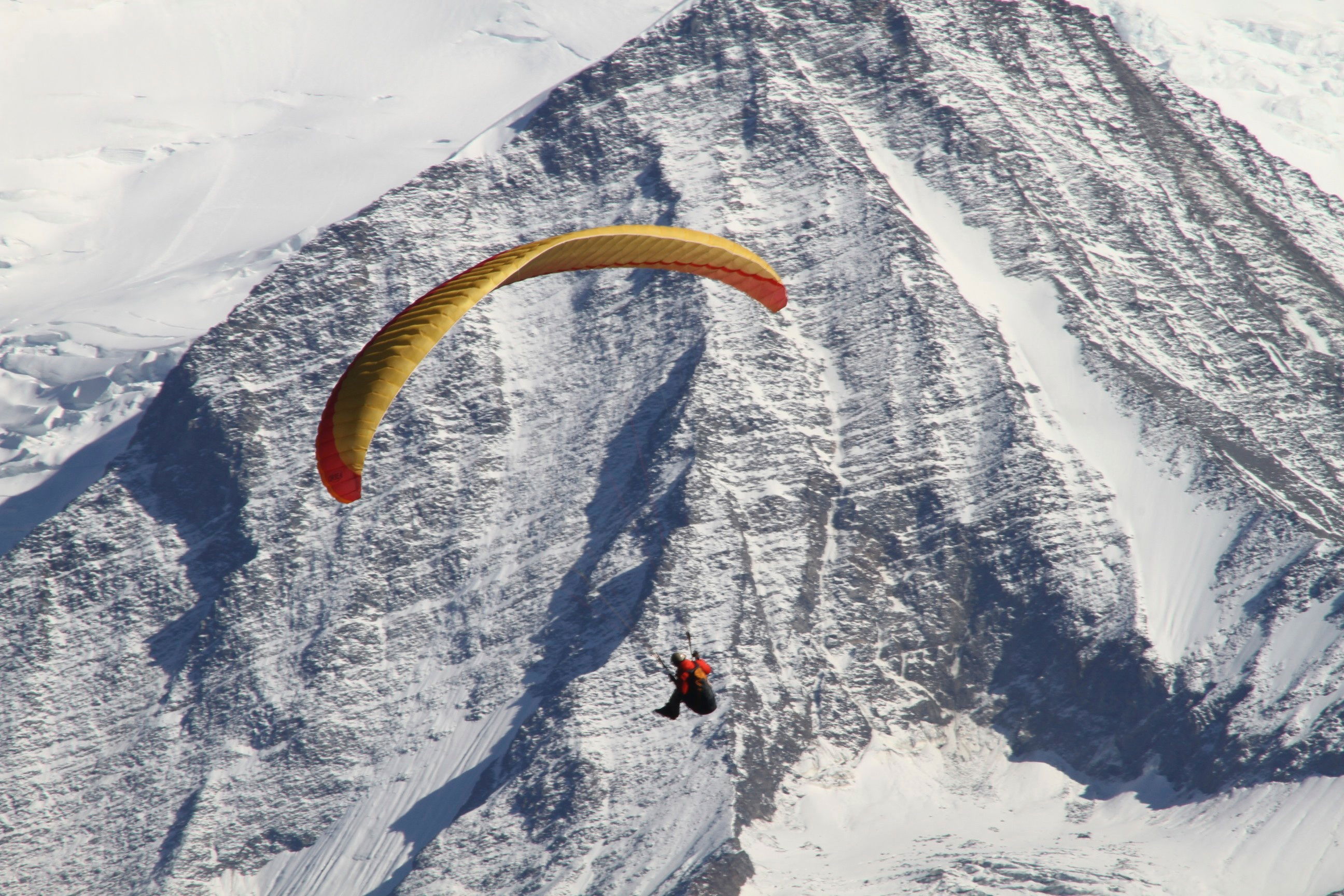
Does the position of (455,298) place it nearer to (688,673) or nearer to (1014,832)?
(688,673)

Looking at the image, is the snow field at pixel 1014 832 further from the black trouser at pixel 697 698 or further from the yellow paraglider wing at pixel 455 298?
the yellow paraglider wing at pixel 455 298

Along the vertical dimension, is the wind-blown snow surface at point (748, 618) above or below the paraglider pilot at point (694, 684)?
below

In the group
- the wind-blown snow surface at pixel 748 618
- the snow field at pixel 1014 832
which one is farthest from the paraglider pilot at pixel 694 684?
the snow field at pixel 1014 832

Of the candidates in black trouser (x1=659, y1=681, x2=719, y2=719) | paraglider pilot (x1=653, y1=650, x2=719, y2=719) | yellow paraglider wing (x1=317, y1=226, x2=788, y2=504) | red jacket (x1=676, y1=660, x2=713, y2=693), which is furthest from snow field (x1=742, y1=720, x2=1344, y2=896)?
red jacket (x1=676, y1=660, x2=713, y2=693)

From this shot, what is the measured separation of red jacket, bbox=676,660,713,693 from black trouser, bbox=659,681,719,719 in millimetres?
107

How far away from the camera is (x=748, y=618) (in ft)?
552

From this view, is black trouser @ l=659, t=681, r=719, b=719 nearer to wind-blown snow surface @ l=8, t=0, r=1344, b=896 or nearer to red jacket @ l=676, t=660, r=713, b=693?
red jacket @ l=676, t=660, r=713, b=693

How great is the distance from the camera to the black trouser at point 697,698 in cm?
5016

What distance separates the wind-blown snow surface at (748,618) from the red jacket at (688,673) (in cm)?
9450

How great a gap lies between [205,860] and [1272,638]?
10355 cm

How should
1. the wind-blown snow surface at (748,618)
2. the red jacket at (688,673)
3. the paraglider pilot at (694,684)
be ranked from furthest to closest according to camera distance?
the wind-blown snow surface at (748,618), the red jacket at (688,673), the paraglider pilot at (694,684)

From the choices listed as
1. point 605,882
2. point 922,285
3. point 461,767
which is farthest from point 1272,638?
point 461,767

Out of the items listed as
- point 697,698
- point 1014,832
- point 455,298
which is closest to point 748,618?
point 1014,832

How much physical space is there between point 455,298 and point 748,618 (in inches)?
4770
